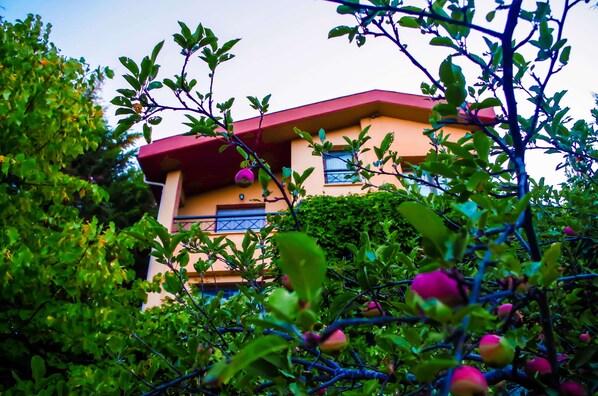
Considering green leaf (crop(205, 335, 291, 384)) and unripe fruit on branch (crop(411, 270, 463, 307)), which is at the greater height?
unripe fruit on branch (crop(411, 270, 463, 307))

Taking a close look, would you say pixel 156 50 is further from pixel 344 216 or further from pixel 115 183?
pixel 115 183

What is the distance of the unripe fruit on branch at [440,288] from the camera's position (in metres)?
0.78

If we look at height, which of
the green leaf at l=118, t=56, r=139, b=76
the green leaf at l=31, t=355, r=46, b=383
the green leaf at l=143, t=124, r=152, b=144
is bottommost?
the green leaf at l=31, t=355, r=46, b=383

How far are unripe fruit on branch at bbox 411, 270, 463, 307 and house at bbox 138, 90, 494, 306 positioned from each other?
8860 mm

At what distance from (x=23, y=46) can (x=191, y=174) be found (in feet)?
21.4

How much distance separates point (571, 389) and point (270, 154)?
10529 mm

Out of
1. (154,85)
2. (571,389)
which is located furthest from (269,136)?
(571,389)

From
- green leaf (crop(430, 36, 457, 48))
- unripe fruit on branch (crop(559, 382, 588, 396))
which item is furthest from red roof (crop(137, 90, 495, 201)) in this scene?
unripe fruit on branch (crop(559, 382, 588, 396))

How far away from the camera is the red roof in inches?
396

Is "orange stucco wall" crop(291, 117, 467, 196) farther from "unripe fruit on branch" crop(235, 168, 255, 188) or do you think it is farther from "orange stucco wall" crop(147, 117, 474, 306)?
"unripe fruit on branch" crop(235, 168, 255, 188)

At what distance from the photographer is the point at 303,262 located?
1.90 feet

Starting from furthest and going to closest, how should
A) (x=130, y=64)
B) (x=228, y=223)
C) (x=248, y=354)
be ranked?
(x=228, y=223), (x=130, y=64), (x=248, y=354)

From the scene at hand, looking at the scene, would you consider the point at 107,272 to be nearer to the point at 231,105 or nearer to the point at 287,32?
the point at 231,105

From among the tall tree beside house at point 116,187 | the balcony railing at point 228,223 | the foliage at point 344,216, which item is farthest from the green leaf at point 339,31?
the tall tree beside house at point 116,187
